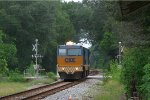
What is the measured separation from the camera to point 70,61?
4419 cm

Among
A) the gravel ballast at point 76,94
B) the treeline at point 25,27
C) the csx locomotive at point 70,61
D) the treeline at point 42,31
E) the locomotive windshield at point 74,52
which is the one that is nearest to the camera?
the gravel ballast at point 76,94

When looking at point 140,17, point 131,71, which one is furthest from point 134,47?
point 140,17

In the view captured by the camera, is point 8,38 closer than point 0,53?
No

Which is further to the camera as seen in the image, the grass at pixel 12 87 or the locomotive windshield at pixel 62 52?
the locomotive windshield at pixel 62 52

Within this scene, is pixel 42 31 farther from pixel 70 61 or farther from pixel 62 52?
pixel 70 61

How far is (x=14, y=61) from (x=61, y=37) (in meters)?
20.5

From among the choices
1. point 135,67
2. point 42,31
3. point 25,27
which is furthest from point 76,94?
point 42,31

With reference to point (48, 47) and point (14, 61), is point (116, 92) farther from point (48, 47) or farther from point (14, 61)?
point (48, 47)

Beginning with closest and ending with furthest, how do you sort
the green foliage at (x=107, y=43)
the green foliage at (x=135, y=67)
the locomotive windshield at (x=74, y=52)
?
the green foliage at (x=135, y=67) → the locomotive windshield at (x=74, y=52) → the green foliage at (x=107, y=43)

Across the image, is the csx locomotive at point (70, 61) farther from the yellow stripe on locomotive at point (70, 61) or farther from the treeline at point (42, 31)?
the treeline at point (42, 31)

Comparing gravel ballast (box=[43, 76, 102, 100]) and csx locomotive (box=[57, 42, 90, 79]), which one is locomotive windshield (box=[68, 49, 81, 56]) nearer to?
csx locomotive (box=[57, 42, 90, 79])

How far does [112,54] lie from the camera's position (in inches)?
3125

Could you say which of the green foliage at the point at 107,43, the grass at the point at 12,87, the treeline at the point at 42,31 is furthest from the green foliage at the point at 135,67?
the green foliage at the point at 107,43

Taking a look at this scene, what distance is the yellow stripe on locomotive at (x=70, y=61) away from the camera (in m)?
43.7
